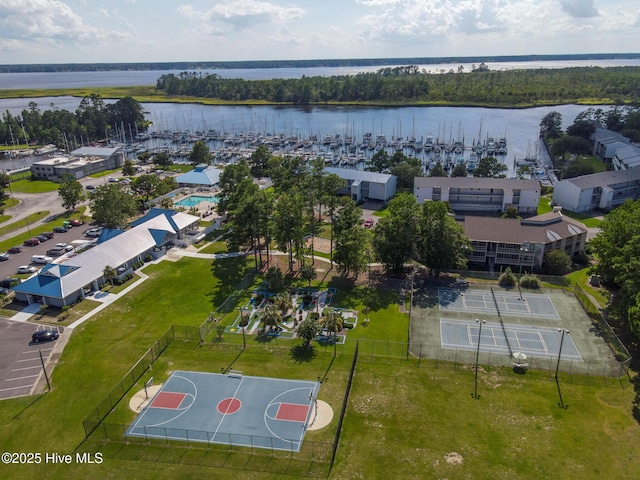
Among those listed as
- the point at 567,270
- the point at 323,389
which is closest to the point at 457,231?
the point at 567,270

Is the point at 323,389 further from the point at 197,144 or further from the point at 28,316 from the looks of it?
the point at 197,144

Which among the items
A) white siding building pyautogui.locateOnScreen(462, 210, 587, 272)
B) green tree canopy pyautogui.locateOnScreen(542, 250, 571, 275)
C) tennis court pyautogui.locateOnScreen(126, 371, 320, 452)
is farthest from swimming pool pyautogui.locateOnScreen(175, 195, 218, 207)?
green tree canopy pyautogui.locateOnScreen(542, 250, 571, 275)

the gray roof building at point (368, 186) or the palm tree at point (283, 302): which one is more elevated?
the gray roof building at point (368, 186)

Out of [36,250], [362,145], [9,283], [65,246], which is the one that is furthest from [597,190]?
[36,250]

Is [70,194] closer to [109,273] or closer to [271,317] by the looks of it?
[109,273]

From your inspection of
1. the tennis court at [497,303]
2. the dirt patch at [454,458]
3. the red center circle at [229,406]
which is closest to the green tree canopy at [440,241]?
the tennis court at [497,303]

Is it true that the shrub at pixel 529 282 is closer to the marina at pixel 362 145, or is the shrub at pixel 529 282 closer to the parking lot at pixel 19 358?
the parking lot at pixel 19 358
